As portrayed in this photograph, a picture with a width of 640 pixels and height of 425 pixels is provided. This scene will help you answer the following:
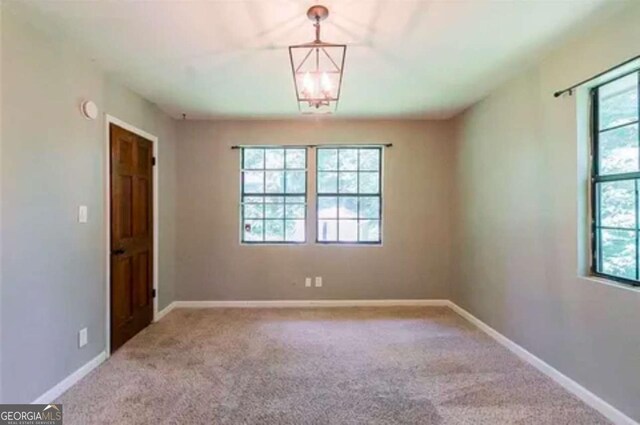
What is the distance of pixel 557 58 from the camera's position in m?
2.83

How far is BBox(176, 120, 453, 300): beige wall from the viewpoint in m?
4.96

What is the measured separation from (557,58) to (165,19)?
8.95ft

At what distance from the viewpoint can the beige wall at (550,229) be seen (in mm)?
2314

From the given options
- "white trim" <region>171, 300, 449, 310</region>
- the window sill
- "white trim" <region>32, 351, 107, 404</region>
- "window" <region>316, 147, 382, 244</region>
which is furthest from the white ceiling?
"white trim" <region>171, 300, 449, 310</region>

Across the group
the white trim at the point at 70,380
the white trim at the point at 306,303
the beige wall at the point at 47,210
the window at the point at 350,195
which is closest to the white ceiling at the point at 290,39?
the beige wall at the point at 47,210

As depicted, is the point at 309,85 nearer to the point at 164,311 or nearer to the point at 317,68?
the point at 317,68

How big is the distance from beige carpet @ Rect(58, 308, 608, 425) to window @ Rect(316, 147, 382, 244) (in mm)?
1293

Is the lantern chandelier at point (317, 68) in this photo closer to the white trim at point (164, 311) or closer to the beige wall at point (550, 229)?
the beige wall at point (550, 229)

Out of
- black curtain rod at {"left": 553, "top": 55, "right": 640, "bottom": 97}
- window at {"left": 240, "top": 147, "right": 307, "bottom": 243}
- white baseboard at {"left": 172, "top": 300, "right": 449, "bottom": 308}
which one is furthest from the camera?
window at {"left": 240, "top": 147, "right": 307, "bottom": 243}

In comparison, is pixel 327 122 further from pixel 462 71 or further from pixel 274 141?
pixel 462 71

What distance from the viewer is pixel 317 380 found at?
9.38ft

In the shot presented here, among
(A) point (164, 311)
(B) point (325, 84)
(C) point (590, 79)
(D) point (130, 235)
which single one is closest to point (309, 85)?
(B) point (325, 84)

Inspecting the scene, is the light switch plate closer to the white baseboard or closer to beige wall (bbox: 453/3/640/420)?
the white baseboard

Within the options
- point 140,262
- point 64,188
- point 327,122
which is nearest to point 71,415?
point 64,188
